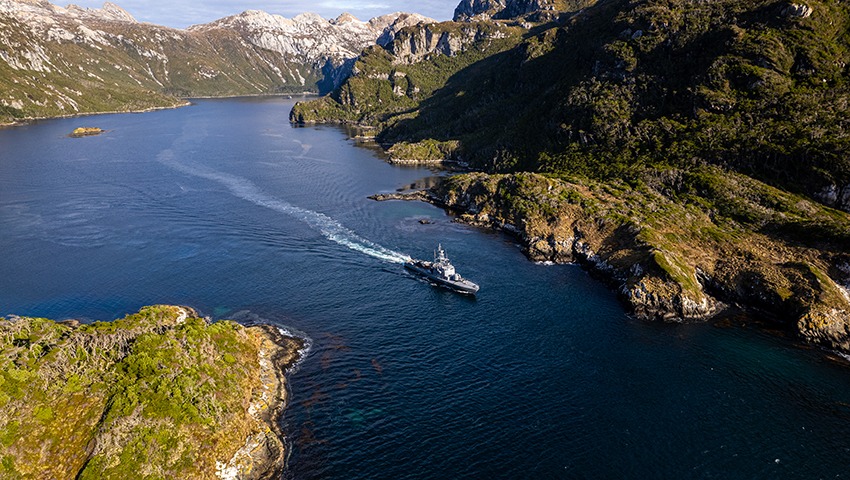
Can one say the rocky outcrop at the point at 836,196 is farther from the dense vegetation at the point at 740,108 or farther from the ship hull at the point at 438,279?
the ship hull at the point at 438,279

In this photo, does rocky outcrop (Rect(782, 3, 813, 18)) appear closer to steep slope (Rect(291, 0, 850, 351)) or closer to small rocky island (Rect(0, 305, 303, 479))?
steep slope (Rect(291, 0, 850, 351))

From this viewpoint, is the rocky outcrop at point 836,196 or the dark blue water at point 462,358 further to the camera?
the rocky outcrop at point 836,196

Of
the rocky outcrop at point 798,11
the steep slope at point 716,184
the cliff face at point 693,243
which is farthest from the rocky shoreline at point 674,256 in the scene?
the rocky outcrop at point 798,11

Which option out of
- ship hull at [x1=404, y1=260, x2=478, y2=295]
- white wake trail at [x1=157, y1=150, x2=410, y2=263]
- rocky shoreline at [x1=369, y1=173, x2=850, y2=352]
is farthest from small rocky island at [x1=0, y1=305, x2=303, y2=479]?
rocky shoreline at [x1=369, y1=173, x2=850, y2=352]

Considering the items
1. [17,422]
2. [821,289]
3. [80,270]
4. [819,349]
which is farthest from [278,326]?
[821,289]

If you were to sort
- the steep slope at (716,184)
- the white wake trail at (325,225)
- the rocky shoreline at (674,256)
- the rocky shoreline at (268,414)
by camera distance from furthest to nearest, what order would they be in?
the white wake trail at (325,225)
the steep slope at (716,184)
the rocky shoreline at (674,256)
the rocky shoreline at (268,414)

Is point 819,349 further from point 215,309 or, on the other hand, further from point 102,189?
point 102,189
